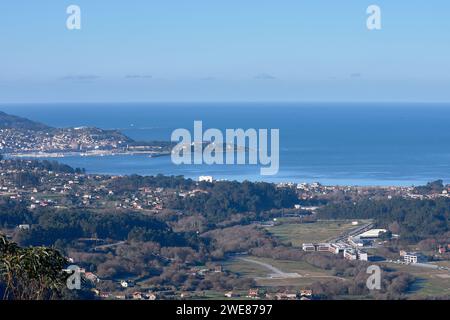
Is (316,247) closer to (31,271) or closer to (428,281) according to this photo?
(428,281)

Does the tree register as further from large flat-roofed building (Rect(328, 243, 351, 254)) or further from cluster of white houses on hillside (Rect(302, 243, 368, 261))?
large flat-roofed building (Rect(328, 243, 351, 254))

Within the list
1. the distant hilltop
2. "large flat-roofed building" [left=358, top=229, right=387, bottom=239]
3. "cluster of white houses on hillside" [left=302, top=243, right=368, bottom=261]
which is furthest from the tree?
the distant hilltop

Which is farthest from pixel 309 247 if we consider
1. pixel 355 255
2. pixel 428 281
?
pixel 428 281

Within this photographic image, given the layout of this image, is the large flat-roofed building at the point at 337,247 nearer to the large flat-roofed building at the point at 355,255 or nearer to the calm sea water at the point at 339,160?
the large flat-roofed building at the point at 355,255

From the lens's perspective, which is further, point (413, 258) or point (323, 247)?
point (323, 247)

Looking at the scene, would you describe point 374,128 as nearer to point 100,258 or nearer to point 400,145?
point 400,145
